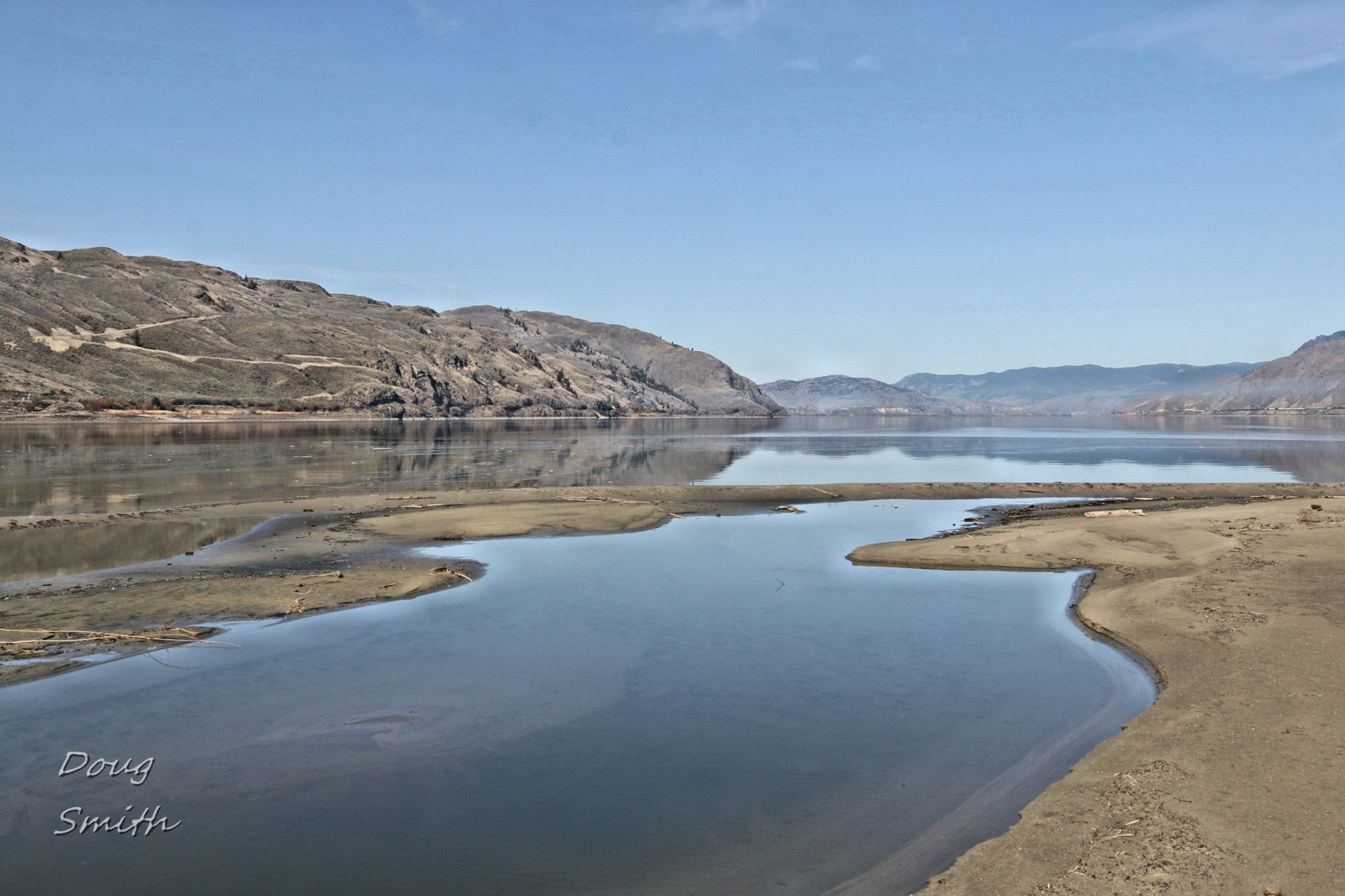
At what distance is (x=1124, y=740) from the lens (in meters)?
9.41

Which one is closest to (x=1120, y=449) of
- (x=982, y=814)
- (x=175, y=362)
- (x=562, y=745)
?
(x=982, y=814)

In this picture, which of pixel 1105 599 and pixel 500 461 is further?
pixel 500 461

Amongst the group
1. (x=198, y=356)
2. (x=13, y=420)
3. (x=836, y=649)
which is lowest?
(x=836, y=649)

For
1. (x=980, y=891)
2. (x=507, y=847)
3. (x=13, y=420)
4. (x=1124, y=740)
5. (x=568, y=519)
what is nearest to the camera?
(x=980, y=891)

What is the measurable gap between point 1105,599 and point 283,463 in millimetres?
Answer: 47646

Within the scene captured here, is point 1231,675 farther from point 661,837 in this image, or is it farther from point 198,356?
point 198,356

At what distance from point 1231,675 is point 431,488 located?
33785mm

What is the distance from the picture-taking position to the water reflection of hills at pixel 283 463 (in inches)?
1367

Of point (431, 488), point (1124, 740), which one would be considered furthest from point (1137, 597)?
point (431, 488)

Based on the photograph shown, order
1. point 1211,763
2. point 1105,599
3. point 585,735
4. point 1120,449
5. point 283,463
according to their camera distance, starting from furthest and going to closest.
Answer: point 1120,449 → point 283,463 → point 1105,599 → point 585,735 → point 1211,763

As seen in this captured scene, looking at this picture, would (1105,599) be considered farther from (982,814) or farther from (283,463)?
(283,463)

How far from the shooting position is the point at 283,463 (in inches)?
2013

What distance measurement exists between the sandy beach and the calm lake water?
764 millimetres

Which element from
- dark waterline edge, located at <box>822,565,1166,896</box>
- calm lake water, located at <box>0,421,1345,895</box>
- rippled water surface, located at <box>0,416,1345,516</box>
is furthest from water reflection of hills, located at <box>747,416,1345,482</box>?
dark waterline edge, located at <box>822,565,1166,896</box>
